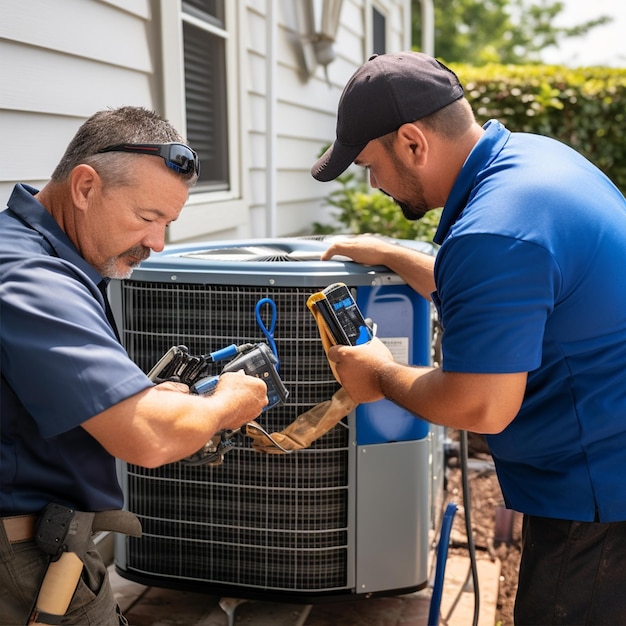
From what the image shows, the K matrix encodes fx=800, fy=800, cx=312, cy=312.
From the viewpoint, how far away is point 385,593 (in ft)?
8.08

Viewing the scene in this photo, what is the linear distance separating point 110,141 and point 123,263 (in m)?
0.26

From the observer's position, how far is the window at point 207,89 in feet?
13.3

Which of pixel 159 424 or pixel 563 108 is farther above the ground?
pixel 563 108

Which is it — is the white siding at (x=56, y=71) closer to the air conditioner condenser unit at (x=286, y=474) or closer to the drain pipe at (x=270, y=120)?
the air conditioner condenser unit at (x=286, y=474)

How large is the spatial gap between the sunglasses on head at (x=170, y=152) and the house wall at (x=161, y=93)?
3.23 ft

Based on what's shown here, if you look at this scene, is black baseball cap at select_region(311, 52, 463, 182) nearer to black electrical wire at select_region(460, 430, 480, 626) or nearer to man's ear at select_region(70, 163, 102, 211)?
man's ear at select_region(70, 163, 102, 211)

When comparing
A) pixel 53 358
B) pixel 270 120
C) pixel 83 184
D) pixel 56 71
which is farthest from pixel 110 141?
pixel 270 120

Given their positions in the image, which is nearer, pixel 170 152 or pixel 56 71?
pixel 170 152

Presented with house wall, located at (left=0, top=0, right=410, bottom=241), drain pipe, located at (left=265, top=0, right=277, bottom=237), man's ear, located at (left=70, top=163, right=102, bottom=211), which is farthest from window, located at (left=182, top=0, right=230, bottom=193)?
man's ear, located at (left=70, top=163, right=102, bottom=211)

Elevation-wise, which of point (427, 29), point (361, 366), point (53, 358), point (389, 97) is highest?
point (427, 29)

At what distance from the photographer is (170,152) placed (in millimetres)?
1670

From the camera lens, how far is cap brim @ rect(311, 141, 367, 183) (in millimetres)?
1927

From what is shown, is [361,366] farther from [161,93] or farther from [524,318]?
[161,93]

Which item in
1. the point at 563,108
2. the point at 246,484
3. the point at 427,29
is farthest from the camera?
the point at 427,29
